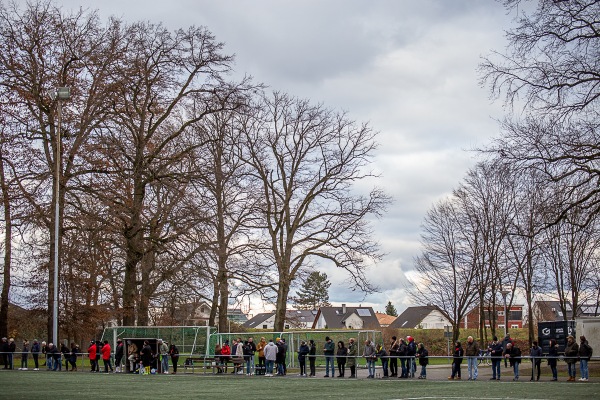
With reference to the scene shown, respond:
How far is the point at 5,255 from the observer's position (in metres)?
41.2

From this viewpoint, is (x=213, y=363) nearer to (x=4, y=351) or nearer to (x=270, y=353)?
(x=270, y=353)

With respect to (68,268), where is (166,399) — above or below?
below

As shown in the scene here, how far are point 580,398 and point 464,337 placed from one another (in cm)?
5652

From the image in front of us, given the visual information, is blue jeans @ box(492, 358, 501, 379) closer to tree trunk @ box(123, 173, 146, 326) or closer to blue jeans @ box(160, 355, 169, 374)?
blue jeans @ box(160, 355, 169, 374)

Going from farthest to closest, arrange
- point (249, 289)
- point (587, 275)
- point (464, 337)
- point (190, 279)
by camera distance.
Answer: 1. point (464, 337)
2. point (587, 275)
3. point (249, 289)
4. point (190, 279)

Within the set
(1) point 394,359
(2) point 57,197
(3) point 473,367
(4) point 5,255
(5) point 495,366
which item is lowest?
(3) point 473,367

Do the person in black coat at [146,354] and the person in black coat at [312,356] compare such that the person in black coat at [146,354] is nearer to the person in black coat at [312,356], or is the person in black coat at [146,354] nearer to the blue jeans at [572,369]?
the person in black coat at [312,356]

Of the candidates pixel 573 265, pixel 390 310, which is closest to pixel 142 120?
pixel 573 265

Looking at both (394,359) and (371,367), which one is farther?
(394,359)

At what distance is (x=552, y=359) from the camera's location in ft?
90.4

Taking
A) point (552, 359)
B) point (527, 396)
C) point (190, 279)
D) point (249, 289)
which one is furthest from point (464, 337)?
point (527, 396)

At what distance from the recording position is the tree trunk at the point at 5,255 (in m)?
34.9

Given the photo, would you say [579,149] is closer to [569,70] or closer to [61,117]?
[569,70]

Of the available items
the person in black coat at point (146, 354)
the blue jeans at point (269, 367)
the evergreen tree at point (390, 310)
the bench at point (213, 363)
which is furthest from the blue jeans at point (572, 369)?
the evergreen tree at point (390, 310)
